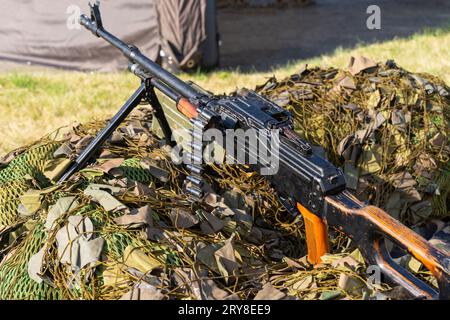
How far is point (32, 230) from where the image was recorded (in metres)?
3.64

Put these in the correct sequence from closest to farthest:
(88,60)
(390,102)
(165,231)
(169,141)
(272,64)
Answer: (165,231) < (169,141) < (390,102) < (88,60) < (272,64)

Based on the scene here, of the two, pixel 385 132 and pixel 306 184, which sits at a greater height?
pixel 306 184

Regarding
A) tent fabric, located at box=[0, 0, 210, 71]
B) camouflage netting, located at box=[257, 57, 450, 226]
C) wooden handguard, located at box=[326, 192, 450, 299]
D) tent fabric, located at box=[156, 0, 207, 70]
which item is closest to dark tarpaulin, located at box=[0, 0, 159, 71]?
tent fabric, located at box=[0, 0, 210, 71]

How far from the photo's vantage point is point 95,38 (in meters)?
9.62

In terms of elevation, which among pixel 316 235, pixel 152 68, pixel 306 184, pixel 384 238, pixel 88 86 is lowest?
pixel 88 86

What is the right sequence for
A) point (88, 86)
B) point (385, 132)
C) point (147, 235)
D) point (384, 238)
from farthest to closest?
point (88, 86) → point (385, 132) → point (147, 235) → point (384, 238)

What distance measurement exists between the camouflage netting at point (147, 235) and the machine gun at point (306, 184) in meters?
0.13

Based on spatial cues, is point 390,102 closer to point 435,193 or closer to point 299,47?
point 435,193

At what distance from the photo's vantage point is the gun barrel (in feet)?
13.4

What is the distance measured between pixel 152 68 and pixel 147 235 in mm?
1430

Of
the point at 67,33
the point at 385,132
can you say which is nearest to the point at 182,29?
the point at 67,33

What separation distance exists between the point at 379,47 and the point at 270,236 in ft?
25.5

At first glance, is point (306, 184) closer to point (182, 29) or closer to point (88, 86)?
point (88, 86)
